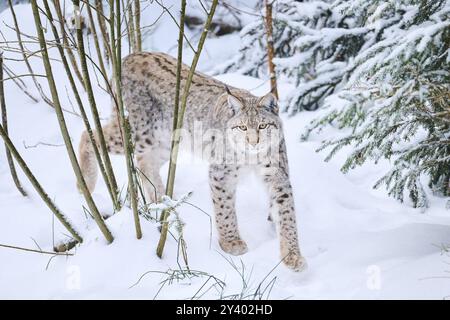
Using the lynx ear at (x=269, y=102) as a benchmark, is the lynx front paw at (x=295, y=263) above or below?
below

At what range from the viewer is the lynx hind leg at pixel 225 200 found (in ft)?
12.4

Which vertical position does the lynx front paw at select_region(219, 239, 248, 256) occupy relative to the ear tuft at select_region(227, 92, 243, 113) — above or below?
below

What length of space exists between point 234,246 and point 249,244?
210 mm

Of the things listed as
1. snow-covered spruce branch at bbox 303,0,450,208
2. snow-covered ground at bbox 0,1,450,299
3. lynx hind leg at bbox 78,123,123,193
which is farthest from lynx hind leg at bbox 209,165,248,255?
lynx hind leg at bbox 78,123,123,193

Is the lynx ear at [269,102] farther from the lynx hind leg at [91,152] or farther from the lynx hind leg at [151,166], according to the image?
the lynx hind leg at [91,152]

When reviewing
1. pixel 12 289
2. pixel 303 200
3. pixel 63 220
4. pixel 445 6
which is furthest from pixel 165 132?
pixel 445 6

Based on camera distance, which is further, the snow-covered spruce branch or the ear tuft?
the ear tuft

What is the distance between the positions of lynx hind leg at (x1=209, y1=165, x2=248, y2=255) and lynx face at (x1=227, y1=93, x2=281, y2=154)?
0.19 meters

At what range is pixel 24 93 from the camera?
20.9ft

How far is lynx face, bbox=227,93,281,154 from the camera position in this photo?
3762 millimetres

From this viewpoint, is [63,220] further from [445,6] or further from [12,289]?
[445,6]

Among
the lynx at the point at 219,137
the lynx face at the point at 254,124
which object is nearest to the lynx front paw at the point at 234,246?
the lynx at the point at 219,137

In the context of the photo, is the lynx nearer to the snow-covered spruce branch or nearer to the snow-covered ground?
the snow-covered ground
